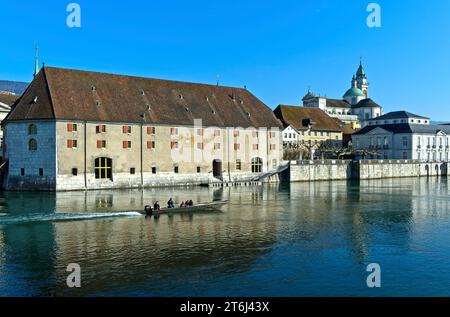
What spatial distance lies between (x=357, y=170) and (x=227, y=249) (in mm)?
66904

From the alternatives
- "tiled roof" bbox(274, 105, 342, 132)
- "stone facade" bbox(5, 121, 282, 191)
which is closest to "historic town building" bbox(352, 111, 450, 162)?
"tiled roof" bbox(274, 105, 342, 132)

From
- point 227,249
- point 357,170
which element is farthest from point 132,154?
point 357,170

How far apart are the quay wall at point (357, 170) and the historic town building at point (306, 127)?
654 inches

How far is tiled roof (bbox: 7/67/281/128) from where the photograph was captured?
62094 millimetres

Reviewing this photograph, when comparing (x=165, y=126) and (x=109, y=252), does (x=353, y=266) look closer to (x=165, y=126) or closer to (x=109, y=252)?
(x=109, y=252)

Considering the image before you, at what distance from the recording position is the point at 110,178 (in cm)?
6375

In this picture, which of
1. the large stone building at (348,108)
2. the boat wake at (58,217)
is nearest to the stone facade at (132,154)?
the boat wake at (58,217)

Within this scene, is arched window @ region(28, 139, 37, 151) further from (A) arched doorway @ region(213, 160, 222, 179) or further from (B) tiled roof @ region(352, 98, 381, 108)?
(B) tiled roof @ region(352, 98, 381, 108)

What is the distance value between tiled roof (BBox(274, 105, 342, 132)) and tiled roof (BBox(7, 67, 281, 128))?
26522mm

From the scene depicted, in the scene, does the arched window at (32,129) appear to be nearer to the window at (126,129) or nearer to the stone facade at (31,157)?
the stone facade at (31,157)

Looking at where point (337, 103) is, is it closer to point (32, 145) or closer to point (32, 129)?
point (32, 129)

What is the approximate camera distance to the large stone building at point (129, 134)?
199 feet

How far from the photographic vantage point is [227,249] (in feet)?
90.2
